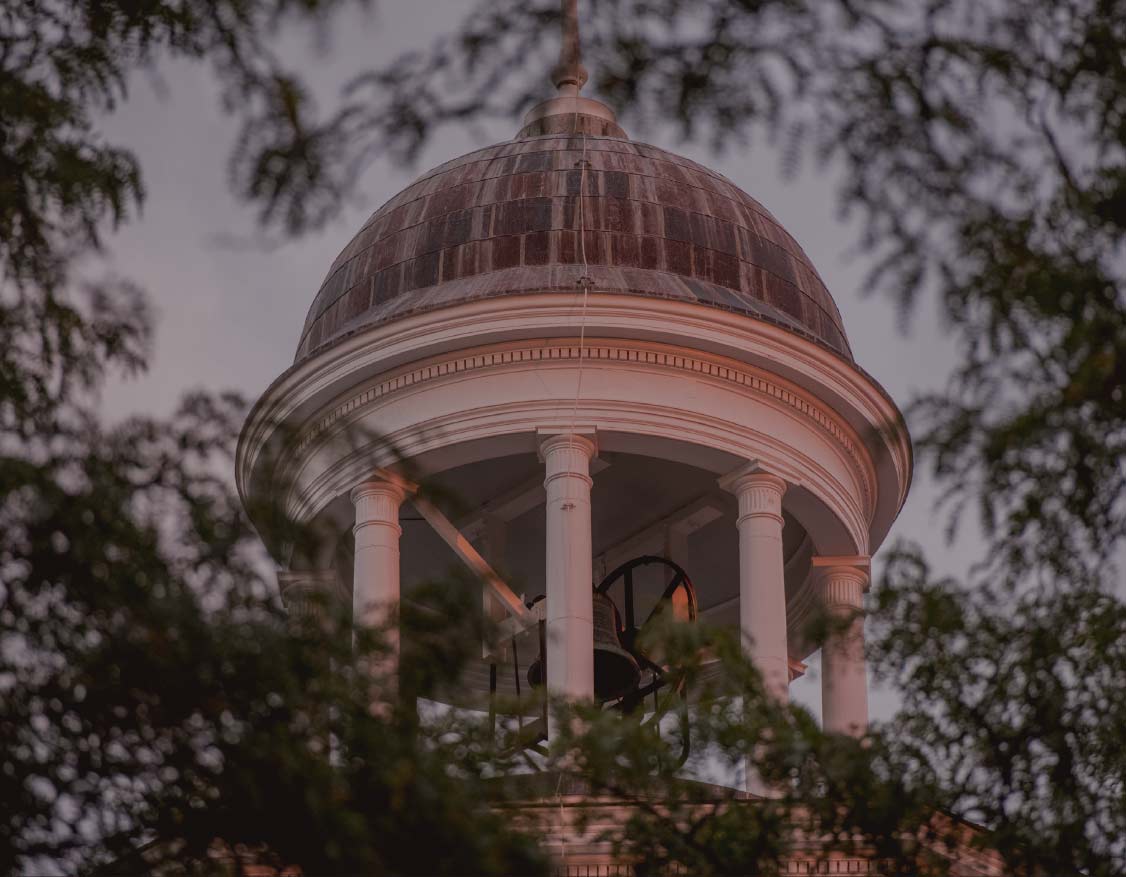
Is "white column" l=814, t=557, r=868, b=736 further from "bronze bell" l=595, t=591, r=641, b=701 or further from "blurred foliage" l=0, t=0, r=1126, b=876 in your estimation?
"blurred foliage" l=0, t=0, r=1126, b=876

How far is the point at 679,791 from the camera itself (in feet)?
56.2

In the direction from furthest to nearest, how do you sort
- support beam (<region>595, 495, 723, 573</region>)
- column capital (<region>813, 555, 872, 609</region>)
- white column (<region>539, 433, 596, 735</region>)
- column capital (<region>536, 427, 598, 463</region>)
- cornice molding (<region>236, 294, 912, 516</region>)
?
1. support beam (<region>595, 495, 723, 573</region>)
2. column capital (<region>813, 555, 872, 609</region>)
3. column capital (<region>536, 427, 598, 463</region>)
4. cornice molding (<region>236, 294, 912, 516</region>)
5. white column (<region>539, 433, 596, 735</region>)

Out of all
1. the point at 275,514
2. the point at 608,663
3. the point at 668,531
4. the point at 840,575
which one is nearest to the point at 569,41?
the point at 275,514

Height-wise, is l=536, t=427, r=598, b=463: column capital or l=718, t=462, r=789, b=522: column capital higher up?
l=536, t=427, r=598, b=463: column capital

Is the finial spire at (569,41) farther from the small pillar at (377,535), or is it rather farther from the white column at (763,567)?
the small pillar at (377,535)

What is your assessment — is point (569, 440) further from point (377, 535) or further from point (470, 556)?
point (377, 535)

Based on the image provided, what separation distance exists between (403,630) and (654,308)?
15.1 m

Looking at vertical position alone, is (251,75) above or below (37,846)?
above

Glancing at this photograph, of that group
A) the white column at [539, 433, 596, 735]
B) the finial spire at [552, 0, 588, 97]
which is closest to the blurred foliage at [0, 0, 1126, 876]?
the finial spire at [552, 0, 588, 97]

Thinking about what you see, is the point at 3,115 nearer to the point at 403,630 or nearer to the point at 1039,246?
the point at 403,630

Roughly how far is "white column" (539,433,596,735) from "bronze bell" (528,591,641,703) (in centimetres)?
112

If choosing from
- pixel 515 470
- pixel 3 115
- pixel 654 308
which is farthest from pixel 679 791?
pixel 515 470

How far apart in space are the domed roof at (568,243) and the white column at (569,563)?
1.68 meters

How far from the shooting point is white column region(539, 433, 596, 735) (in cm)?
2817
